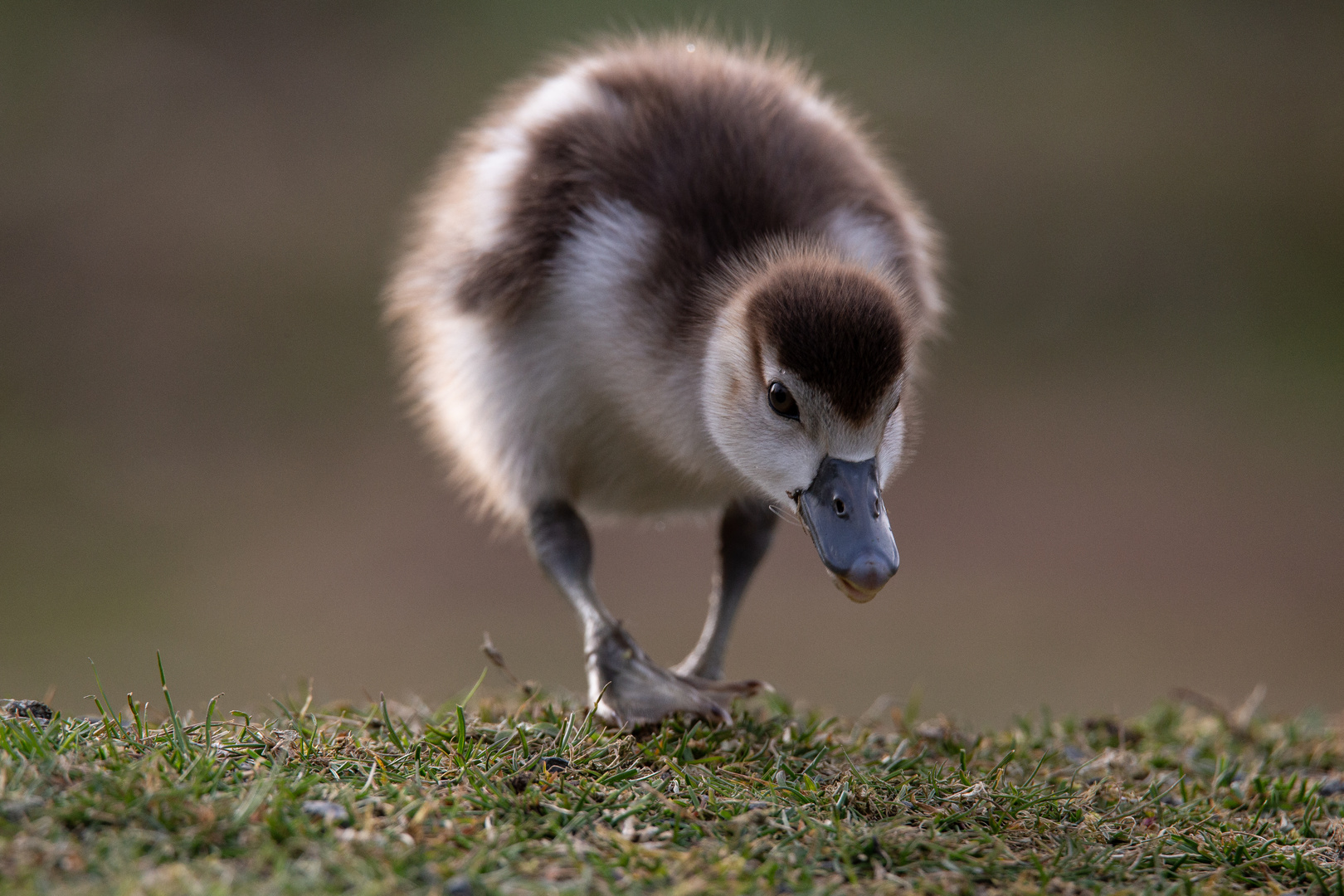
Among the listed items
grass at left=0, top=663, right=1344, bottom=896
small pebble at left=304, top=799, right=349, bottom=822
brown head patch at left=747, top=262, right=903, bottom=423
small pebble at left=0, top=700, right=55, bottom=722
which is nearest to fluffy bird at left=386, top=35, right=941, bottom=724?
brown head patch at left=747, top=262, right=903, bottom=423

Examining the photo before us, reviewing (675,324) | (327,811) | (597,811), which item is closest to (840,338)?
(675,324)

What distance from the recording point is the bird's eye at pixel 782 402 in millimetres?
3199

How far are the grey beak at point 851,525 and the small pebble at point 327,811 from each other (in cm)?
117

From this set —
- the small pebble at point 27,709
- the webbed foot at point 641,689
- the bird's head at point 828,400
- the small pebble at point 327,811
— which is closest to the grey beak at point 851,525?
the bird's head at point 828,400

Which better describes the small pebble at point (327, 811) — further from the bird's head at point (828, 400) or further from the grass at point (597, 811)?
the bird's head at point (828, 400)

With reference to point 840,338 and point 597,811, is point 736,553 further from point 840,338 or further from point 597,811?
point 597,811

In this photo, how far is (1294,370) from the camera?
11.0 metres

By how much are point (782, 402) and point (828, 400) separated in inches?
5.8

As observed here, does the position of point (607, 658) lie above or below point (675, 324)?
below

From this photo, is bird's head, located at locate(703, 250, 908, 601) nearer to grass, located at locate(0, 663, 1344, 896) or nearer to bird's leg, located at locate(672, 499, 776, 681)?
grass, located at locate(0, 663, 1344, 896)

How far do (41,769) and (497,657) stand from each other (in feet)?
3.91

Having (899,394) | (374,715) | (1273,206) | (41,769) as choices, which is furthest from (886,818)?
(1273,206)

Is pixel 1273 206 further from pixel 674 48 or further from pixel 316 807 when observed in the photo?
pixel 316 807

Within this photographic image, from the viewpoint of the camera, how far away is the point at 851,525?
3.04 meters
